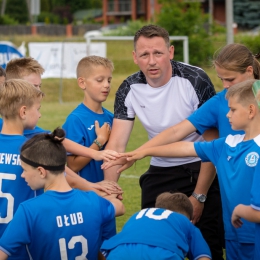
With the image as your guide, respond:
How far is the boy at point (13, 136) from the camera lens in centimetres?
423

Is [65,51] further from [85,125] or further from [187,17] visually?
[85,125]

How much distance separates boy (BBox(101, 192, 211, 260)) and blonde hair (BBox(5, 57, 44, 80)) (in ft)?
6.65

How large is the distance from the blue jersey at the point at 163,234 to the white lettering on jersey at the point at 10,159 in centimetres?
83

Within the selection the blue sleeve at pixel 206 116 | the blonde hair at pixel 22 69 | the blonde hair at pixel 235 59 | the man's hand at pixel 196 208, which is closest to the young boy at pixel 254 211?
the blonde hair at pixel 235 59

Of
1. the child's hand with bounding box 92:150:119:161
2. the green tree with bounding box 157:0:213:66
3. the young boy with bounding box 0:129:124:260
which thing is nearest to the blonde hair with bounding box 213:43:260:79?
the child's hand with bounding box 92:150:119:161

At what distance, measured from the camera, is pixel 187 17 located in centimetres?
2627

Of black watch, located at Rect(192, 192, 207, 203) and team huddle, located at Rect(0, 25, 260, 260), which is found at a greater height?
team huddle, located at Rect(0, 25, 260, 260)

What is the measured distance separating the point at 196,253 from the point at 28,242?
3.26 feet

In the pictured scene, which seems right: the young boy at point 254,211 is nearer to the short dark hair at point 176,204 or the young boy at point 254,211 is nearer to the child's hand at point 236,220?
the child's hand at point 236,220

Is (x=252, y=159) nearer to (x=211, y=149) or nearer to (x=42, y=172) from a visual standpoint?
(x=211, y=149)

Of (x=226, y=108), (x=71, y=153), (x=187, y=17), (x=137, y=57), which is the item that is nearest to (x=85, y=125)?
(x=71, y=153)

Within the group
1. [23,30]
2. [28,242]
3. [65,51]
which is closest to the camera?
[28,242]

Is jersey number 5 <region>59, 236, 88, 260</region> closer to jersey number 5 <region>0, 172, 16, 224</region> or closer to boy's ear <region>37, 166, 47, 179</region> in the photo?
boy's ear <region>37, 166, 47, 179</region>

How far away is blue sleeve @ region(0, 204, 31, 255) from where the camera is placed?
379cm
